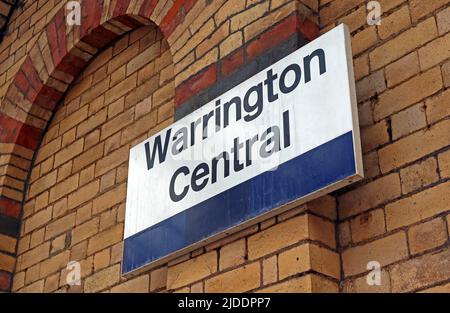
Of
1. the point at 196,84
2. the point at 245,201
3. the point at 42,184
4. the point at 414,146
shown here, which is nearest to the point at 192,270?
the point at 245,201

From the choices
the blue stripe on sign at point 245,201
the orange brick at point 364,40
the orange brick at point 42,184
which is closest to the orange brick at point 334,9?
the orange brick at point 364,40

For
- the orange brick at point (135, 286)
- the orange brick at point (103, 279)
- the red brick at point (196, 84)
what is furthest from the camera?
the orange brick at point (103, 279)

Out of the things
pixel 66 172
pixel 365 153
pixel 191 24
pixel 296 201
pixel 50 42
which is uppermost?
pixel 50 42

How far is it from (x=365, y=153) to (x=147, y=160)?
38.4 inches

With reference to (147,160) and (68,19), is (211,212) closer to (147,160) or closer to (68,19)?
(147,160)

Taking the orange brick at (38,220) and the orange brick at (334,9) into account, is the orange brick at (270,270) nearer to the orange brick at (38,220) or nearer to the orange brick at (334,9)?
the orange brick at (334,9)

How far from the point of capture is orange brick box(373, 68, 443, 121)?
241 cm

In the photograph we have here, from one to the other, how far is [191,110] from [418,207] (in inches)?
44.9

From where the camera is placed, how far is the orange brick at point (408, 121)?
2396 mm

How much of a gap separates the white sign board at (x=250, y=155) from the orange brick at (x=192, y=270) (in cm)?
8

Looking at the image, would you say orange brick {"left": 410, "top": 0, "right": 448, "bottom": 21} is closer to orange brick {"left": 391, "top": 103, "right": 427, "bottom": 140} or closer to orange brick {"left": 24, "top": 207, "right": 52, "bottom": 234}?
orange brick {"left": 391, "top": 103, "right": 427, "bottom": 140}

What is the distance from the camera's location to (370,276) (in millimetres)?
2312

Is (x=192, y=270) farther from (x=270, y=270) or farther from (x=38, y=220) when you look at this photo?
(x=38, y=220)
